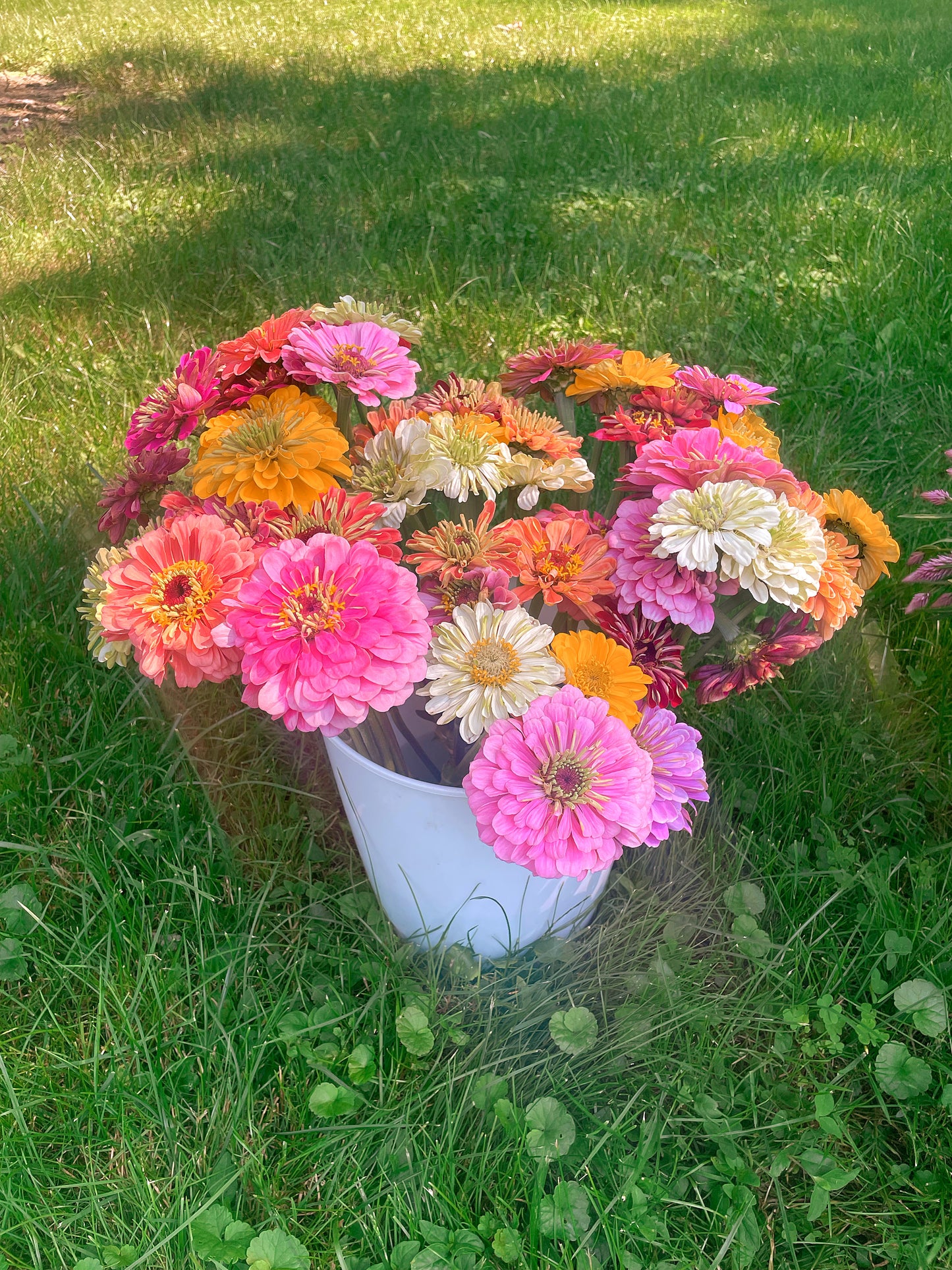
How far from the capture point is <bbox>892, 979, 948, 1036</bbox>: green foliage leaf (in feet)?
4.25

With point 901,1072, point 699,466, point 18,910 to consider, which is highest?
point 699,466

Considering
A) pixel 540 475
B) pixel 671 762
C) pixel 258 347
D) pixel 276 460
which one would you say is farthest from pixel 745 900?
pixel 258 347

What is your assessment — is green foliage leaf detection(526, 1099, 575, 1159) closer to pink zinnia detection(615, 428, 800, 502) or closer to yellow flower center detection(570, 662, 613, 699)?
yellow flower center detection(570, 662, 613, 699)

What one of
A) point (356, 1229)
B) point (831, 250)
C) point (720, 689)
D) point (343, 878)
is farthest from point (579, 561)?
point (831, 250)

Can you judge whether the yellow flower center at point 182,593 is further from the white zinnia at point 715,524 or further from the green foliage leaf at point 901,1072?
the green foliage leaf at point 901,1072

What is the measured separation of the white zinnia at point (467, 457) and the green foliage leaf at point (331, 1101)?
0.82 m

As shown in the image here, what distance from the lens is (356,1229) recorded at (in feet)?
3.75

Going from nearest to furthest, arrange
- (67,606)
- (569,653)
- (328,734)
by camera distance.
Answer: (328,734) < (569,653) < (67,606)

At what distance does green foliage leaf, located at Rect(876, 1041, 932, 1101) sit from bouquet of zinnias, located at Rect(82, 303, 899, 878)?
1.69 feet

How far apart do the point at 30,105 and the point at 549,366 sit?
4.74m

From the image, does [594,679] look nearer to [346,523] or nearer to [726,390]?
[346,523]

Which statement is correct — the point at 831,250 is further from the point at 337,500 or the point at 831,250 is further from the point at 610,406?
the point at 337,500

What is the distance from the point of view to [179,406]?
1.18m

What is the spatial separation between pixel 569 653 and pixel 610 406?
483 millimetres
